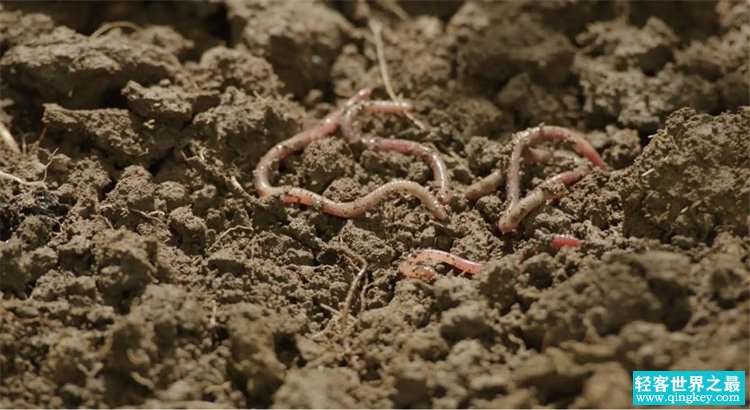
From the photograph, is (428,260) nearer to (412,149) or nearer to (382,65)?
(412,149)

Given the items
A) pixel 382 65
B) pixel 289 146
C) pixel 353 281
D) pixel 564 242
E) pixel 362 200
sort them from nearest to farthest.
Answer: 1. pixel 564 242
2. pixel 353 281
3. pixel 362 200
4. pixel 289 146
5. pixel 382 65

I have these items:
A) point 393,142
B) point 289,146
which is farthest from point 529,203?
point 289,146

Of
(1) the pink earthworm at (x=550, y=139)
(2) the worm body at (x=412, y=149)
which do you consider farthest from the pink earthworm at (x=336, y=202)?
(1) the pink earthworm at (x=550, y=139)

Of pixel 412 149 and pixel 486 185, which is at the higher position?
pixel 412 149

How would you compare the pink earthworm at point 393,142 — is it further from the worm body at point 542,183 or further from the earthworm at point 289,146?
the worm body at point 542,183

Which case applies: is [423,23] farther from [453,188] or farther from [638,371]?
[638,371]

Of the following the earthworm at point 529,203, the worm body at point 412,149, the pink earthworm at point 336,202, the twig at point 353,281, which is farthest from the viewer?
the worm body at point 412,149

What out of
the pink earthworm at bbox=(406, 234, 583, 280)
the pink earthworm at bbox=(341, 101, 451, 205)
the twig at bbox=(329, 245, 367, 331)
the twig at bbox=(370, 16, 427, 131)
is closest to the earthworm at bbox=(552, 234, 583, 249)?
→ the pink earthworm at bbox=(406, 234, 583, 280)
